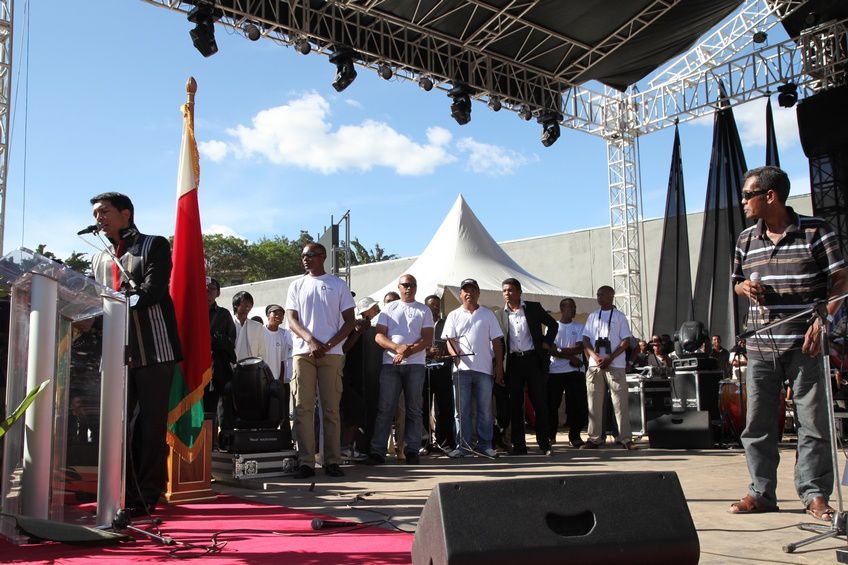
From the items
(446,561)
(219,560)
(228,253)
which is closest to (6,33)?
(219,560)

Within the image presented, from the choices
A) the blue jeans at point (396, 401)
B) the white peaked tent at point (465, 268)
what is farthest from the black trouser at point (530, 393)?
the white peaked tent at point (465, 268)

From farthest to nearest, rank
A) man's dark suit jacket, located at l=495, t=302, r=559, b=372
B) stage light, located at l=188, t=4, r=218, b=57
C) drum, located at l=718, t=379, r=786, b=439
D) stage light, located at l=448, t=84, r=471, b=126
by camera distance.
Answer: stage light, located at l=448, t=84, r=471, b=126, stage light, located at l=188, t=4, r=218, b=57, drum, located at l=718, t=379, r=786, b=439, man's dark suit jacket, located at l=495, t=302, r=559, b=372

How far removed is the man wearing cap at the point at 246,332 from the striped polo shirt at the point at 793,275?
6.07 m

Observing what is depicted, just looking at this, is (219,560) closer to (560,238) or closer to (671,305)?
(671,305)

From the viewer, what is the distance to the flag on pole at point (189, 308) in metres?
5.39

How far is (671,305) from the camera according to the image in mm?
16344

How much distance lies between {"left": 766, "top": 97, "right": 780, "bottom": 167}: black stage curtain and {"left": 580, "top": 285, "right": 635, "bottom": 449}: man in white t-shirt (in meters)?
8.39

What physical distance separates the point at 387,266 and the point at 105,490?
85.5ft

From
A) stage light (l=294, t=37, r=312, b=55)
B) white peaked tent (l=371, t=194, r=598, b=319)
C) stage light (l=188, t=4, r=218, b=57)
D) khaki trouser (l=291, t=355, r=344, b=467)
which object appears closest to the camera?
khaki trouser (l=291, t=355, r=344, b=467)

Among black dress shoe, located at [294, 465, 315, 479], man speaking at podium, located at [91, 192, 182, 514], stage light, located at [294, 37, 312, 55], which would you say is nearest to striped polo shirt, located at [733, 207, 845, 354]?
man speaking at podium, located at [91, 192, 182, 514]

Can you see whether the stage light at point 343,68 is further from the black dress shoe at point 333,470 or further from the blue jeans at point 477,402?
the black dress shoe at point 333,470

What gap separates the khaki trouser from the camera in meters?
6.66

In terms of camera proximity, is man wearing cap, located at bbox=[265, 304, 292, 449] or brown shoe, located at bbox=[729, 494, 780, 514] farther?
man wearing cap, located at bbox=[265, 304, 292, 449]

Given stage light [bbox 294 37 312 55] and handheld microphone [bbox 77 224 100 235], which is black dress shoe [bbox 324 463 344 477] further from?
stage light [bbox 294 37 312 55]
